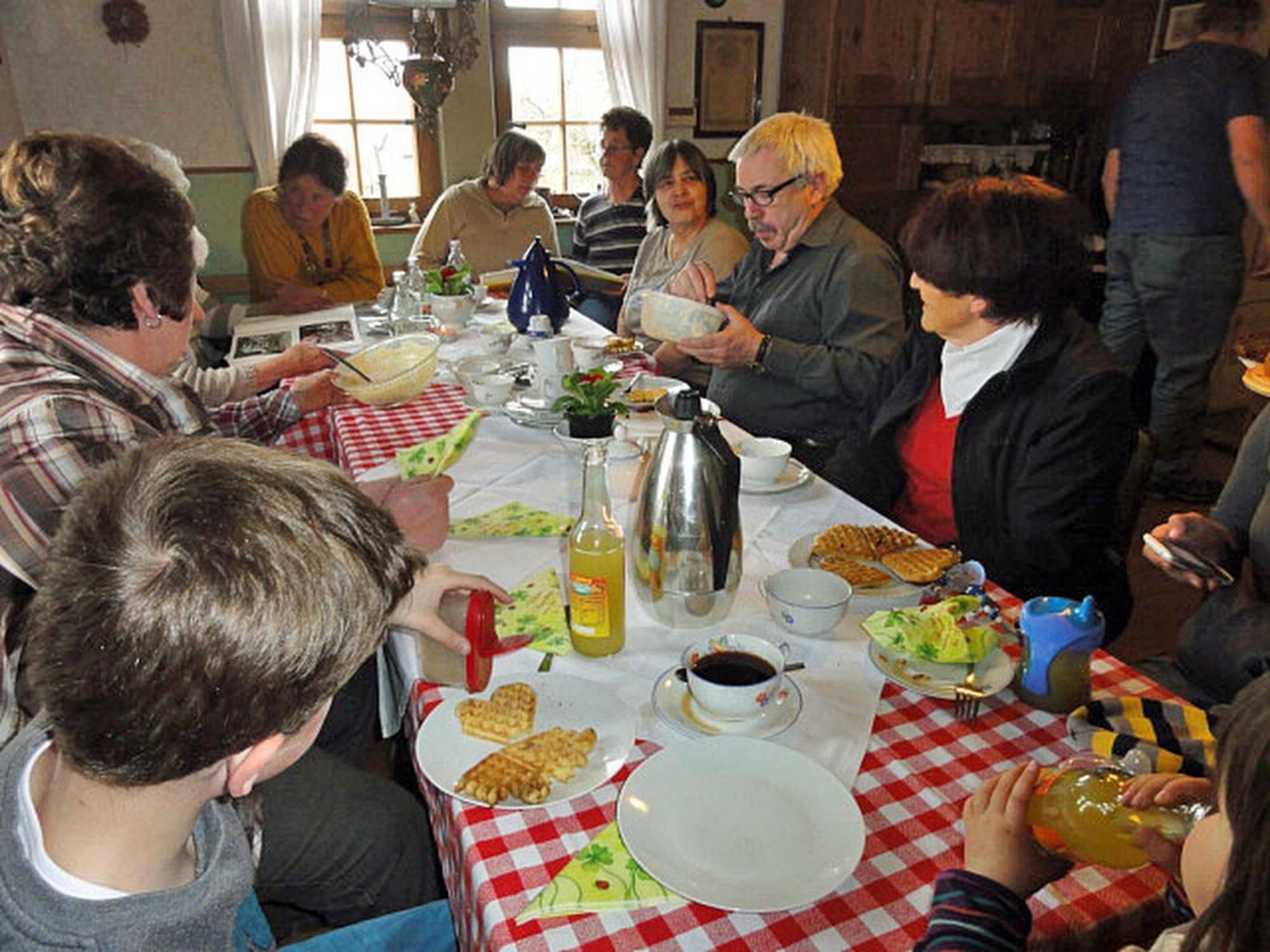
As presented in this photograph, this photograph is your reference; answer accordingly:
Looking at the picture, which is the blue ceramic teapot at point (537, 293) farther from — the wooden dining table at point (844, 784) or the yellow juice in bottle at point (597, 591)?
the yellow juice in bottle at point (597, 591)

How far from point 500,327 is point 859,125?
267 centimetres

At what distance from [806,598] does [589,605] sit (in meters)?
0.30

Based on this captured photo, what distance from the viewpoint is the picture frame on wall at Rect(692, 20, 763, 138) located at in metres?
4.53

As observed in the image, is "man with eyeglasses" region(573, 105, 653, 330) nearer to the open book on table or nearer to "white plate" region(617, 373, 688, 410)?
the open book on table

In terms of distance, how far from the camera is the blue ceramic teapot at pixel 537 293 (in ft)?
8.42

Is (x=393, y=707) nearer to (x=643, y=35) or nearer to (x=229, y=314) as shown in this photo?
(x=229, y=314)

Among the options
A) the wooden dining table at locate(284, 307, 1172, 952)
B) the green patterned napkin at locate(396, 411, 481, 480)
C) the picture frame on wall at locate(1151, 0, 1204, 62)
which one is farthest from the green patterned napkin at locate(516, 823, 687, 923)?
the picture frame on wall at locate(1151, 0, 1204, 62)

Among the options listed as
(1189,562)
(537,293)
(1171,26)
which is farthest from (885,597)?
(1171,26)

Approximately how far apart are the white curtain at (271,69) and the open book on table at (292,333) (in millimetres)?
1440

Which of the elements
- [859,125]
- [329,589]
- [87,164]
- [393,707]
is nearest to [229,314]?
[87,164]

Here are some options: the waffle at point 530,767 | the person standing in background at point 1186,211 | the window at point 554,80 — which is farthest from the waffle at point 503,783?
the window at point 554,80

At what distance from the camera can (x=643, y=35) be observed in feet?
14.2

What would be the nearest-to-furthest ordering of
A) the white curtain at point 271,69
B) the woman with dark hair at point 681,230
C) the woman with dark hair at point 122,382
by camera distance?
the woman with dark hair at point 122,382 → the woman with dark hair at point 681,230 → the white curtain at point 271,69

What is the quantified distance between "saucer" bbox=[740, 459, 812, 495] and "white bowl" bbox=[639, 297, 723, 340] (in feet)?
1.97
